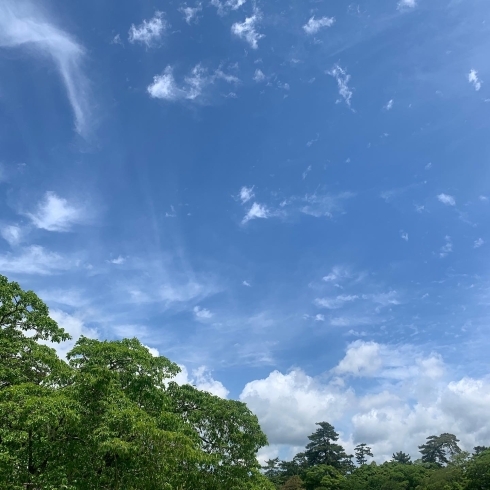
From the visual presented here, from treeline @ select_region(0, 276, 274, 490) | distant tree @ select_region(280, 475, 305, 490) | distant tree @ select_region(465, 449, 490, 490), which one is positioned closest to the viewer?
treeline @ select_region(0, 276, 274, 490)

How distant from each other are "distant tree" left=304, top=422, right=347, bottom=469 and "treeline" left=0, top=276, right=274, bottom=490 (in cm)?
5442

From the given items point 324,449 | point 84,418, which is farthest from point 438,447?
point 84,418

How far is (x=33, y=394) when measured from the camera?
36.7ft

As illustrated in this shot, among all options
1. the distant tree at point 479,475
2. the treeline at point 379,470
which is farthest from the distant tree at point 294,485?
the distant tree at point 479,475

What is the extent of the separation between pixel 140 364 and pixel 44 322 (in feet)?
11.8

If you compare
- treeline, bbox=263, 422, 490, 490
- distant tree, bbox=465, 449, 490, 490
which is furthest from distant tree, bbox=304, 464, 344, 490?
distant tree, bbox=465, 449, 490, 490

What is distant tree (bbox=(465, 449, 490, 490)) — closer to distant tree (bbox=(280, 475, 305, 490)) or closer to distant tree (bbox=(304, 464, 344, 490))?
distant tree (bbox=(304, 464, 344, 490))

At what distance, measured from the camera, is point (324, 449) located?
65.6 meters

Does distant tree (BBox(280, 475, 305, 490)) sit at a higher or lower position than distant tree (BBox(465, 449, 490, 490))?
higher

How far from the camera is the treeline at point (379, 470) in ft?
118

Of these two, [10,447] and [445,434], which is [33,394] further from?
[445,434]

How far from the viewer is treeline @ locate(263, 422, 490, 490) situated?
118 feet

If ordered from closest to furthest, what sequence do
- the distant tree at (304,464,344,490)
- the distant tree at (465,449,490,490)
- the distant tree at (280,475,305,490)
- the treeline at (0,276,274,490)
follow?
the treeline at (0,276,274,490), the distant tree at (465,449,490,490), the distant tree at (280,475,305,490), the distant tree at (304,464,344,490)

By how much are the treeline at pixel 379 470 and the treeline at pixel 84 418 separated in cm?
2045
